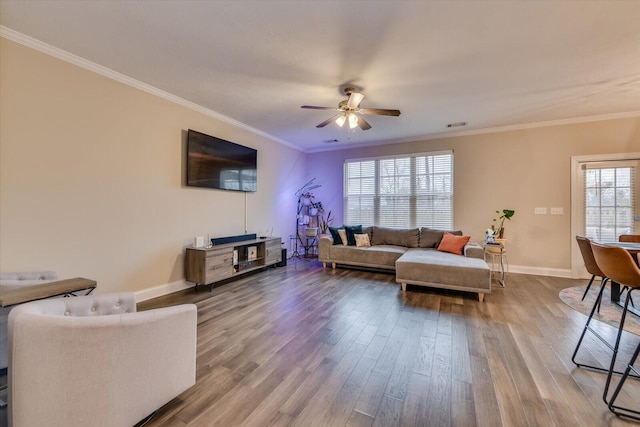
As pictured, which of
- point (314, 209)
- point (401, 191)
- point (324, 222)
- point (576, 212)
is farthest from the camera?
point (324, 222)

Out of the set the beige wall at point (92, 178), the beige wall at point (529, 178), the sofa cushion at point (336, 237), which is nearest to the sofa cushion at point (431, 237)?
the beige wall at point (529, 178)

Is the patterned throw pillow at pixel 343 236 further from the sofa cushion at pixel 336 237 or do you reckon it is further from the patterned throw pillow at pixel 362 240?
the patterned throw pillow at pixel 362 240

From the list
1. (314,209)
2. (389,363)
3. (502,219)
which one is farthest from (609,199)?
(314,209)

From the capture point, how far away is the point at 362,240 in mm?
5266

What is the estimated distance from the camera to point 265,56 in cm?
264

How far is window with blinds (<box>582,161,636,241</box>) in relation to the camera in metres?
4.16

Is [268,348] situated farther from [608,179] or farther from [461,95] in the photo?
[608,179]

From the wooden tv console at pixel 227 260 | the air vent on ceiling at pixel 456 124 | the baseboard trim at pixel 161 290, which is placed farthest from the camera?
the air vent on ceiling at pixel 456 124

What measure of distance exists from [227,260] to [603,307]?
16.5ft

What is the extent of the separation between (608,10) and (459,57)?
1045 mm

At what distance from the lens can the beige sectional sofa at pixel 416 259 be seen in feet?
11.4

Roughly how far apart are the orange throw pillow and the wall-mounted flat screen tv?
3.81 m

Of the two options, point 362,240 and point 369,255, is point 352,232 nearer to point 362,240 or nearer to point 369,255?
point 362,240

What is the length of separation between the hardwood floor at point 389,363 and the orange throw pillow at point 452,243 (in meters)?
1.07
